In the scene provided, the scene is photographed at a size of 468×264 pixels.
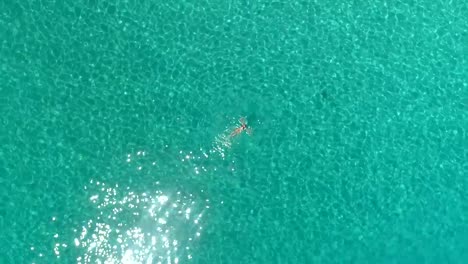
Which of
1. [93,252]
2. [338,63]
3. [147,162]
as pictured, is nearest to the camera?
[93,252]

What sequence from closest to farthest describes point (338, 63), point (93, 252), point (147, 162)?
point (93, 252)
point (147, 162)
point (338, 63)

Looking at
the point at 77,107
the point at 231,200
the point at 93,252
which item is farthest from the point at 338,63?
the point at 93,252

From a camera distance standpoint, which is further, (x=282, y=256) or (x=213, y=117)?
(x=213, y=117)

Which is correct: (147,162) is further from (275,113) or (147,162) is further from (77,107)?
(275,113)

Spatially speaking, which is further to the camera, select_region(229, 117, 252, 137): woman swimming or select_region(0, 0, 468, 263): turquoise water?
select_region(229, 117, 252, 137): woman swimming

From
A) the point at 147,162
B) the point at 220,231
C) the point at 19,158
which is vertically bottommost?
the point at 220,231

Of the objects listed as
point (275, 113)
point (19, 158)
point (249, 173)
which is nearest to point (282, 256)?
point (249, 173)

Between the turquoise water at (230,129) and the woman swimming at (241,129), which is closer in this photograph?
the turquoise water at (230,129)

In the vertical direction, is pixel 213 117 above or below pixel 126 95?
below
